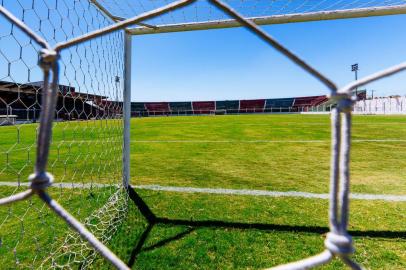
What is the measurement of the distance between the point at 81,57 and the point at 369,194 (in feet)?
9.97

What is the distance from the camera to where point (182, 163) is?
445 centimetres

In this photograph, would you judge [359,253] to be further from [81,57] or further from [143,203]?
[81,57]


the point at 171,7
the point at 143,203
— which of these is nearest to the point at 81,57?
the point at 143,203

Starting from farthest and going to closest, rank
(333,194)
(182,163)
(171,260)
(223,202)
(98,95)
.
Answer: (182,163)
(223,202)
(98,95)
(171,260)
(333,194)

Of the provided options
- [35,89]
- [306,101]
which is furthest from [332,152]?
[306,101]

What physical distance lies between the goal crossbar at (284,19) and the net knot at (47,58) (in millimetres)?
1692

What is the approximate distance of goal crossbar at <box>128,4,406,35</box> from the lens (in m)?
2.32

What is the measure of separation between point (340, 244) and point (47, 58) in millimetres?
955

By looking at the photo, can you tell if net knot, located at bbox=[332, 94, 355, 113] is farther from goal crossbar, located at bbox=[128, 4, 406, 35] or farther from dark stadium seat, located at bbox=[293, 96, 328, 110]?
dark stadium seat, located at bbox=[293, 96, 328, 110]

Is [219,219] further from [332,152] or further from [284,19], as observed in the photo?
[284,19]

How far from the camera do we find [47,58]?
76cm

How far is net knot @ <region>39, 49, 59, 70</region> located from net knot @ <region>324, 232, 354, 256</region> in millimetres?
927

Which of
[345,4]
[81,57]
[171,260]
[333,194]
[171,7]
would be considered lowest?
[171,260]

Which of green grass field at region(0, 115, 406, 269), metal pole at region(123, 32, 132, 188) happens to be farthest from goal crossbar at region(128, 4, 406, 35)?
green grass field at region(0, 115, 406, 269)
